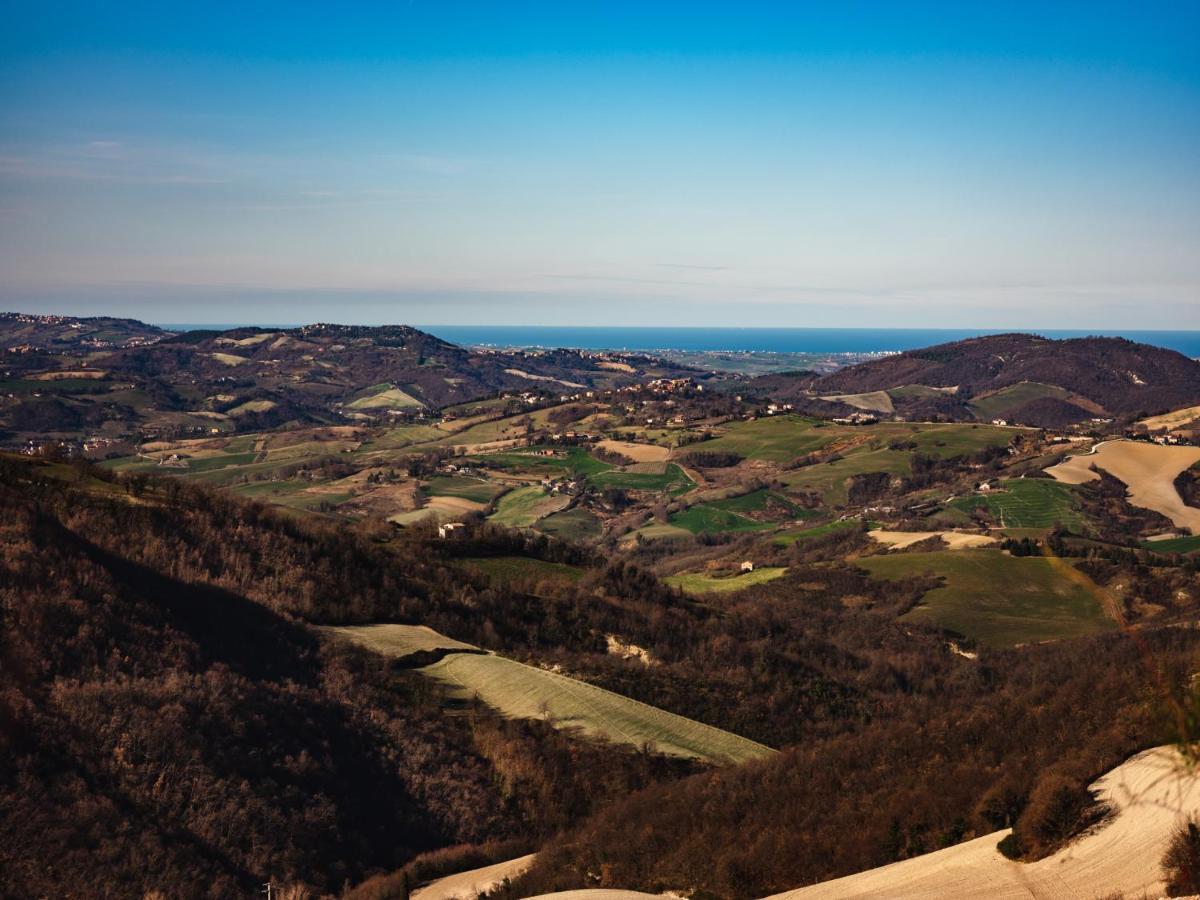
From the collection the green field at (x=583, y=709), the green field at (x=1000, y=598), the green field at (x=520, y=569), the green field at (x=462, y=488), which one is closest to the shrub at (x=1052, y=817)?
the green field at (x=583, y=709)

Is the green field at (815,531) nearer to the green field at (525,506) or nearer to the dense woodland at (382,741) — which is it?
the green field at (525,506)

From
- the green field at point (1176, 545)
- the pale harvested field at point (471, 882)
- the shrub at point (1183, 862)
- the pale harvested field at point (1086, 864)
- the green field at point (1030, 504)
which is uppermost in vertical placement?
the shrub at point (1183, 862)

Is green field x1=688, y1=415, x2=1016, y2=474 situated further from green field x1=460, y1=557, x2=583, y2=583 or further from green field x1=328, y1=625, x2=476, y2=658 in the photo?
green field x1=328, y1=625, x2=476, y2=658

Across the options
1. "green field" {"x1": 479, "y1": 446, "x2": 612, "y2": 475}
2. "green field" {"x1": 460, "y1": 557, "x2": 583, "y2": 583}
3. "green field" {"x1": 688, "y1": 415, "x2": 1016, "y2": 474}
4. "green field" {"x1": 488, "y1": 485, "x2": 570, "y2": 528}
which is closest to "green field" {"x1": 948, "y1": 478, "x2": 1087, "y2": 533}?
"green field" {"x1": 688, "y1": 415, "x2": 1016, "y2": 474}

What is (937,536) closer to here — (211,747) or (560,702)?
(560,702)

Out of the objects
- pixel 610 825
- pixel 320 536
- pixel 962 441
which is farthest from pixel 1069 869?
pixel 962 441

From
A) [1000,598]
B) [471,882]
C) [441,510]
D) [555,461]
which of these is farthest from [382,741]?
[555,461]
